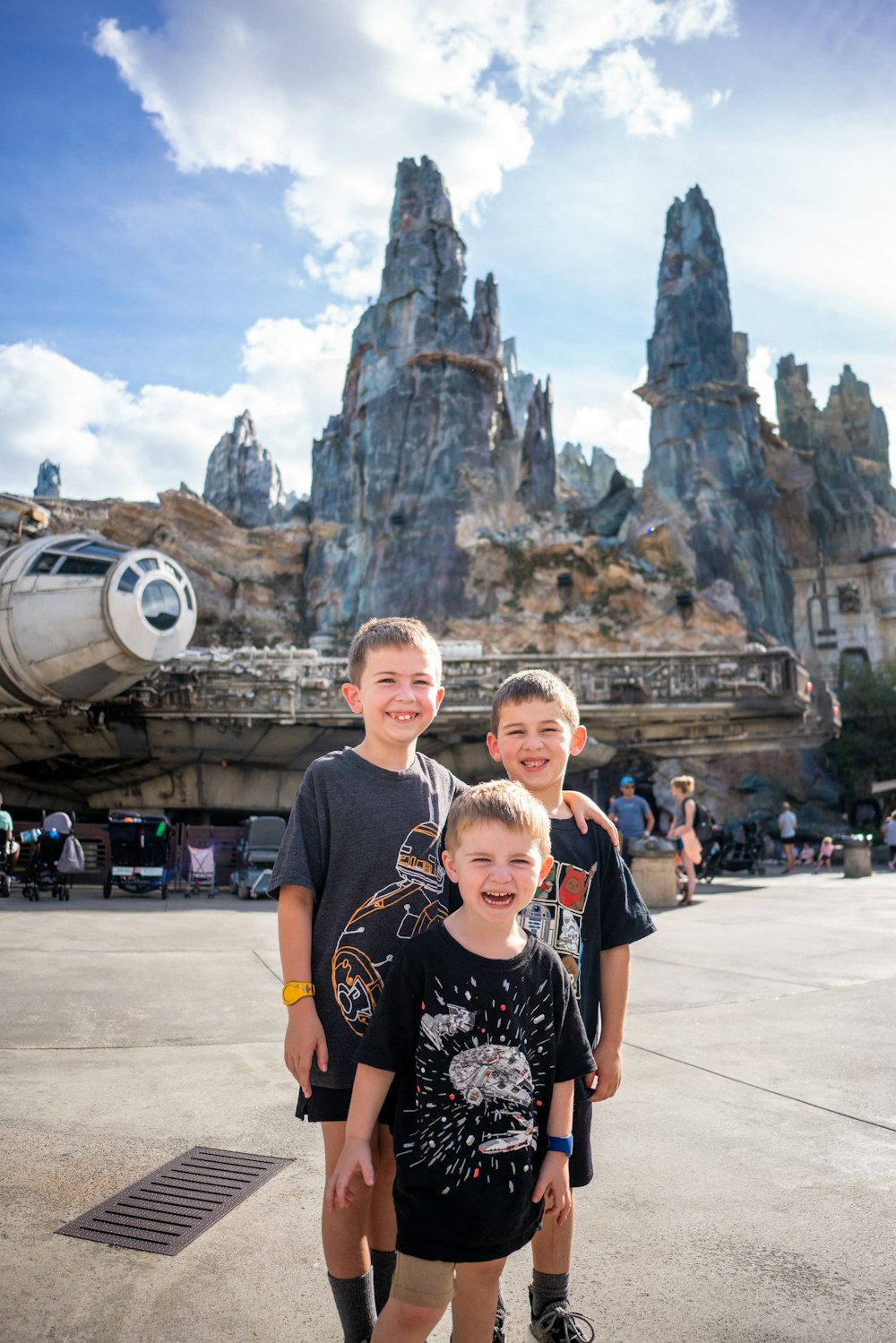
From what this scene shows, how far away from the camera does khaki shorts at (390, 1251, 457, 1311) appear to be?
6.27 ft

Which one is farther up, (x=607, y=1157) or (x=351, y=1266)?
(x=351, y=1266)

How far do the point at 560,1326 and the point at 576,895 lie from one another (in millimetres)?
1009

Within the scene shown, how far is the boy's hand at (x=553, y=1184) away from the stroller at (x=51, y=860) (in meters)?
14.2

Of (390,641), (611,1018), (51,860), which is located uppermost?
(390,641)

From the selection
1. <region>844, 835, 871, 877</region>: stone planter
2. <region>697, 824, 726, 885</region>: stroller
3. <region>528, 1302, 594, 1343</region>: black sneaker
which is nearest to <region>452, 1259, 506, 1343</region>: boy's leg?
<region>528, 1302, 594, 1343</region>: black sneaker

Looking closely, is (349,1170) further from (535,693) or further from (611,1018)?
(535,693)

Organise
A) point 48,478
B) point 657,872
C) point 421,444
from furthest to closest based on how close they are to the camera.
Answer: point 48,478 → point 421,444 → point 657,872

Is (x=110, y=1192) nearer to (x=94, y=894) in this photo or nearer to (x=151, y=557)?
(x=94, y=894)

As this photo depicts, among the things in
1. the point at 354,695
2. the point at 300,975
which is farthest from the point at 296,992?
the point at 354,695

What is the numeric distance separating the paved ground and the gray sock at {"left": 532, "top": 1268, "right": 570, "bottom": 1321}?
119mm

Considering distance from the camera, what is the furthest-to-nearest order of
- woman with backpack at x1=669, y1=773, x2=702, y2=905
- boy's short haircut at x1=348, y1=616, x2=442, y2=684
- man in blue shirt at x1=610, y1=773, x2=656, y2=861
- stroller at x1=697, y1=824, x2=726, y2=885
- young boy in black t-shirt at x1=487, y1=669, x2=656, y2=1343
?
stroller at x1=697, y1=824, x2=726, y2=885, man in blue shirt at x1=610, y1=773, x2=656, y2=861, woman with backpack at x1=669, y1=773, x2=702, y2=905, boy's short haircut at x1=348, y1=616, x2=442, y2=684, young boy in black t-shirt at x1=487, y1=669, x2=656, y2=1343

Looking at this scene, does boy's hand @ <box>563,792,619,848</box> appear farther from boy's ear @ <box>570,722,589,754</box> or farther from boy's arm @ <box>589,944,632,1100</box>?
boy's arm @ <box>589,944,632,1100</box>

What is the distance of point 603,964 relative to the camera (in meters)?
2.66

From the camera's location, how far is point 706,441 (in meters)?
60.2
